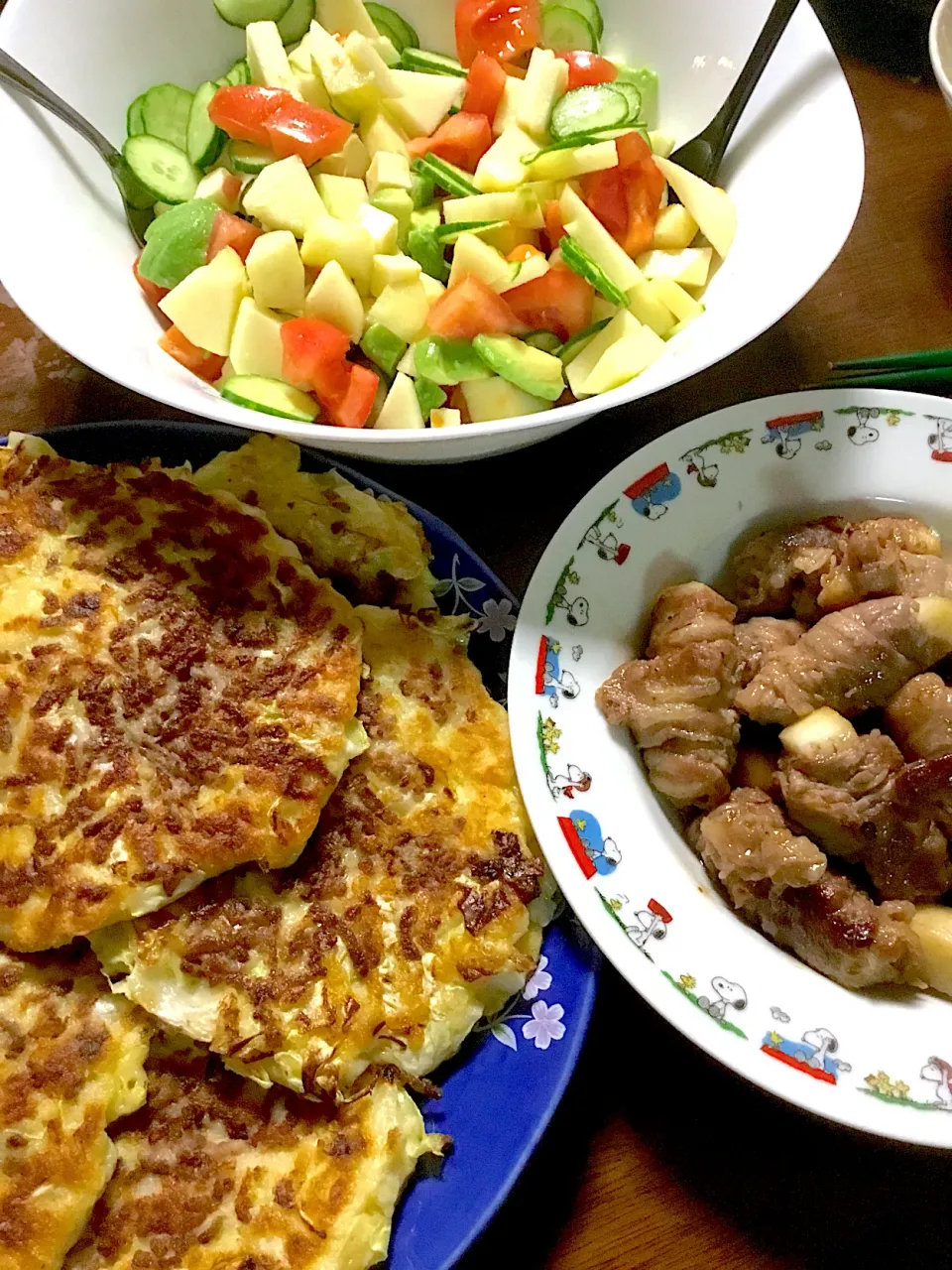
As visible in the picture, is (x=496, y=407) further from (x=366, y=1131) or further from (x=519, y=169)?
(x=366, y=1131)

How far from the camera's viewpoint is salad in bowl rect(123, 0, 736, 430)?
1.68 metres

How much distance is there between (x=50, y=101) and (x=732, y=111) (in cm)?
126

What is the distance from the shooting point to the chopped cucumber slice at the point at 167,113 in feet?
6.19

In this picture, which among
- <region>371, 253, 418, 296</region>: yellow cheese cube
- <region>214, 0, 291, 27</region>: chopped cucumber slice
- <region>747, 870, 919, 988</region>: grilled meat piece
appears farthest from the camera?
<region>214, 0, 291, 27</region>: chopped cucumber slice

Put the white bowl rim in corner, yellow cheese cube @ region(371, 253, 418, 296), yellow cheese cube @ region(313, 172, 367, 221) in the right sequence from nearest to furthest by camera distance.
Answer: yellow cheese cube @ region(371, 253, 418, 296) < yellow cheese cube @ region(313, 172, 367, 221) < the white bowl rim in corner

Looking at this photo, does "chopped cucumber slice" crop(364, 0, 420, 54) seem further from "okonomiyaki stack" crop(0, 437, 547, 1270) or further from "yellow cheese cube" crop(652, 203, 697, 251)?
"okonomiyaki stack" crop(0, 437, 547, 1270)

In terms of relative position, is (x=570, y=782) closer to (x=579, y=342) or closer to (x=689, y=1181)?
(x=689, y=1181)

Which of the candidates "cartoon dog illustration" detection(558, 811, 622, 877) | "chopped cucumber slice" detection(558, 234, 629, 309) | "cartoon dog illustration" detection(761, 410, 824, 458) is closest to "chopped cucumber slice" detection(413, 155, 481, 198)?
"chopped cucumber slice" detection(558, 234, 629, 309)

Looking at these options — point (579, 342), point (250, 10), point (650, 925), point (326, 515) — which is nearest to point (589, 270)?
point (579, 342)

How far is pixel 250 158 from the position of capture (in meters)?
1.84

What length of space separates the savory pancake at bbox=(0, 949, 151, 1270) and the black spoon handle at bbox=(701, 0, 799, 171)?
1.85 m

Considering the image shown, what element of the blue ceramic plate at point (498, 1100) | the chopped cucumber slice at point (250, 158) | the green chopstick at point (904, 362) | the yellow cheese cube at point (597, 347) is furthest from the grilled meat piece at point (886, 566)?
the chopped cucumber slice at point (250, 158)

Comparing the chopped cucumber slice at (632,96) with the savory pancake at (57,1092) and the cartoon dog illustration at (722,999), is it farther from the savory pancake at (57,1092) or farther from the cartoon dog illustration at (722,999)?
the savory pancake at (57,1092)

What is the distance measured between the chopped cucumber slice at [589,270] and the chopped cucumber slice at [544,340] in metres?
0.12
